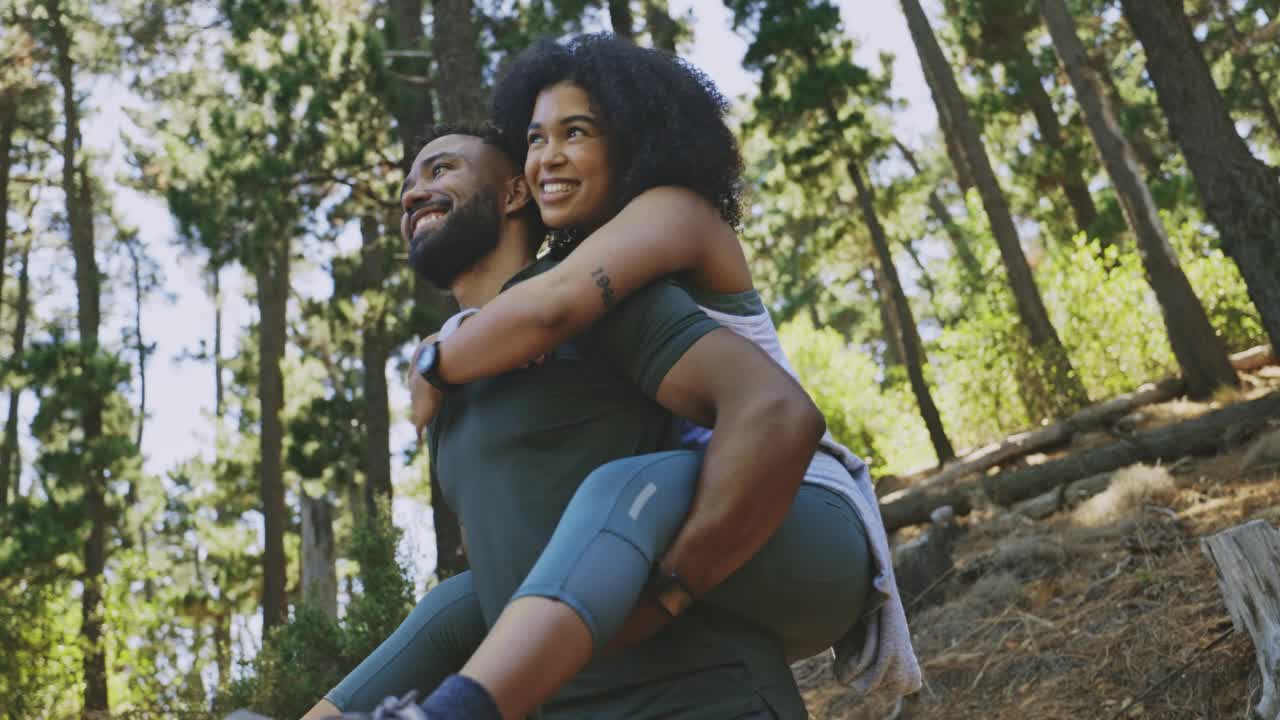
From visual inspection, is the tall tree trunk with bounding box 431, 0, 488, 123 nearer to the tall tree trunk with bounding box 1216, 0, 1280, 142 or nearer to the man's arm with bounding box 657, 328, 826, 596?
the man's arm with bounding box 657, 328, 826, 596

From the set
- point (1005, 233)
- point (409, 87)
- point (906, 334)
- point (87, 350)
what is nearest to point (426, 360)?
point (409, 87)

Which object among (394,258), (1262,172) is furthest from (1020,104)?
(1262,172)

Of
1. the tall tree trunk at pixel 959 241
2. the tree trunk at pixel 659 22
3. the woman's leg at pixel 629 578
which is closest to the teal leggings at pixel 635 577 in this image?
the woman's leg at pixel 629 578

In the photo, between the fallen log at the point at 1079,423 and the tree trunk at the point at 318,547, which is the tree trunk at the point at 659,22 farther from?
the tree trunk at the point at 318,547

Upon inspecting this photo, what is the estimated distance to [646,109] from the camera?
1.99 metres

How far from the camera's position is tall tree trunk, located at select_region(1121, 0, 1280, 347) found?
5.27 meters

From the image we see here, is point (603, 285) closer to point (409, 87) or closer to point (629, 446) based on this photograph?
point (629, 446)

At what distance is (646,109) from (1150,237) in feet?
30.9

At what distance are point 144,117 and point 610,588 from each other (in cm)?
1946

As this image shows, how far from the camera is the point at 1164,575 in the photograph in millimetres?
3752

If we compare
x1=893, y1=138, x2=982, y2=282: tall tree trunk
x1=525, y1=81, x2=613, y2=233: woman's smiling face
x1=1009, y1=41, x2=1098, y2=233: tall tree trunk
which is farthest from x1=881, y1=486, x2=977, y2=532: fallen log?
x1=1009, y1=41, x2=1098, y2=233: tall tree trunk

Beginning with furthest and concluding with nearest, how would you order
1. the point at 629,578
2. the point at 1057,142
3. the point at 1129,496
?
the point at 1057,142 < the point at 1129,496 < the point at 629,578

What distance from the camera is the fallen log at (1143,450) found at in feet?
19.7

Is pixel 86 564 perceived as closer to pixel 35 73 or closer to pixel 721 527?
pixel 35 73
